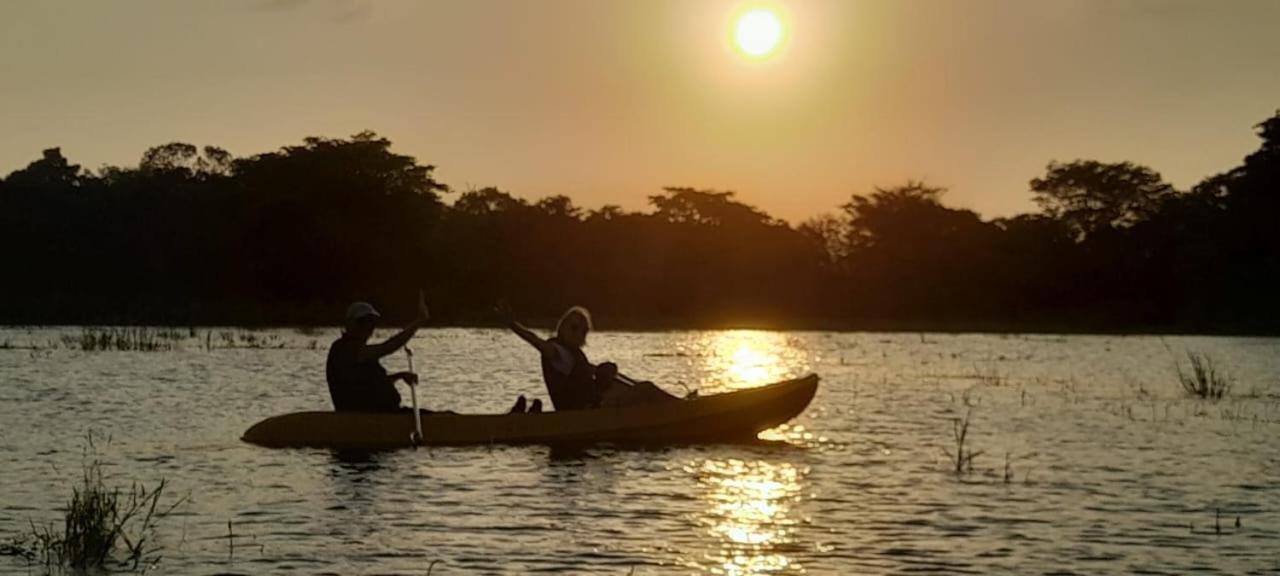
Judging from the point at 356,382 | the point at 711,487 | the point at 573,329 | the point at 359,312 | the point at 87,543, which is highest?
the point at 359,312

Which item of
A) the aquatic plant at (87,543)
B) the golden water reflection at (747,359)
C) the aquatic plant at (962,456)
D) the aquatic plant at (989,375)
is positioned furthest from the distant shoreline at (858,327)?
→ the aquatic plant at (87,543)

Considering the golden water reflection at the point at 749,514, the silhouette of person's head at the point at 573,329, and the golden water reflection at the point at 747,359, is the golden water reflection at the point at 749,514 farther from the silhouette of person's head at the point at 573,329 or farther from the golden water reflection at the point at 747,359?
the golden water reflection at the point at 747,359

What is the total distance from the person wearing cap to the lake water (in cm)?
81

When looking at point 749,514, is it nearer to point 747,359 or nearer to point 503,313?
point 503,313

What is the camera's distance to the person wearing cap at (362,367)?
1888cm

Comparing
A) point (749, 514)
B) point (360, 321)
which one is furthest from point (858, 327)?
point (749, 514)

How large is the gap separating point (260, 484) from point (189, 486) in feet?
2.08

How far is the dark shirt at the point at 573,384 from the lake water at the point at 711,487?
2.51 feet

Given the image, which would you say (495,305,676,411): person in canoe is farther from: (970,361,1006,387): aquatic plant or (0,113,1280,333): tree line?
(0,113,1280,333): tree line

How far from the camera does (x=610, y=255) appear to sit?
77500 millimetres

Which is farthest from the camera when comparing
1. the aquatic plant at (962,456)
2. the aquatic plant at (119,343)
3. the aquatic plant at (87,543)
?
the aquatic plant at (119,343)

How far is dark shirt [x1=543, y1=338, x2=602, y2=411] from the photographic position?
19688 mm

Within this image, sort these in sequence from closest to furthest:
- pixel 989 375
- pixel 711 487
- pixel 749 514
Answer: pixel 749 514
pixel 711 487
pixel 989 375

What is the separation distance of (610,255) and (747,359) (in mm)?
33537
